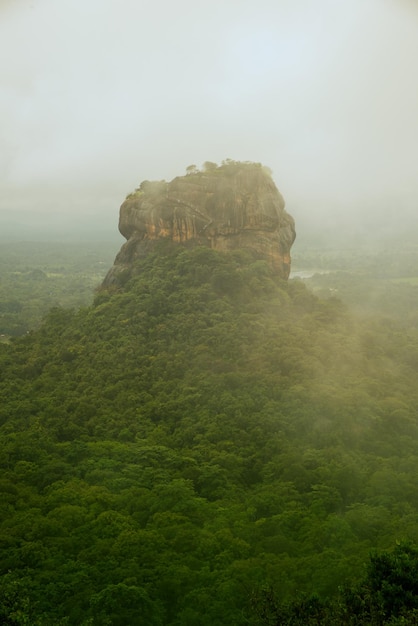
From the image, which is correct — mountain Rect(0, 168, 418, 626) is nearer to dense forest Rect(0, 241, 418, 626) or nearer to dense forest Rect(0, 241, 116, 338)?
dense forest Rect(0, 241, 418, 626)

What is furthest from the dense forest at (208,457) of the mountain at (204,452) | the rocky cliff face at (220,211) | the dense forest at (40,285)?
the dense forest at (40,285)

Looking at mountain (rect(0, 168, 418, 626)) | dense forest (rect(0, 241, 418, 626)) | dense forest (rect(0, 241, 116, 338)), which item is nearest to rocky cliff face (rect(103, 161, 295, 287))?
mountain (rect(0, 168, 418, 626))

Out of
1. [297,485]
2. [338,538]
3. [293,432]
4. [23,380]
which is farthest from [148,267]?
[338,538]

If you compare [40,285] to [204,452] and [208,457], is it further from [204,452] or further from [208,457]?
[208,457]

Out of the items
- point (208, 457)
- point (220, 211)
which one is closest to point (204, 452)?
point (208, 457)

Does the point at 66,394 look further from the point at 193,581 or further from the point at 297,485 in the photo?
the point at 193,581

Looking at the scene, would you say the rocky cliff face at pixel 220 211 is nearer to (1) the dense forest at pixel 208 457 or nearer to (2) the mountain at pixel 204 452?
(2) the mountain at pixel 204 452
